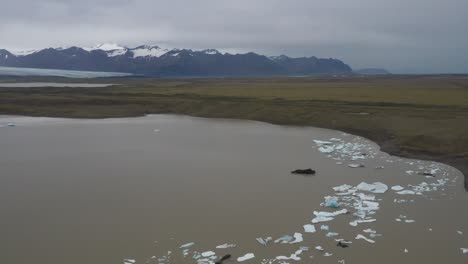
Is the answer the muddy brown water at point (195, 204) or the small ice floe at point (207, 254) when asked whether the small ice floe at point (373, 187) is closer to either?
the muddy brown water at point (195, 204)

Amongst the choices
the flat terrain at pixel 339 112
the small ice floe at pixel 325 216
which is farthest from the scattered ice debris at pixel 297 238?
the flat terrain at pixel 339 112

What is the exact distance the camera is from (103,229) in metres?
11.3

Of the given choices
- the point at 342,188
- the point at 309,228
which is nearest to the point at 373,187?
the point at 342,188

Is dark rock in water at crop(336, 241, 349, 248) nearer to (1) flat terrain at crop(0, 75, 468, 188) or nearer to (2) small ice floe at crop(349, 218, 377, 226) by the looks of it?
(2) small ice floe at crop(349, 218, 377, 226)

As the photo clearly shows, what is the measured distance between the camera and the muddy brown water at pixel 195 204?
33.2 feet

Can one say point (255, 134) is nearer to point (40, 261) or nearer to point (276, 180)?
point (276, 180)

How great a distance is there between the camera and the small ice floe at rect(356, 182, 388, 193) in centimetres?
1498

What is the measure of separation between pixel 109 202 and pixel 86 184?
2.76 meters

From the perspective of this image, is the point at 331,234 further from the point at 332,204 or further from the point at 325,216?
the point at 332,204

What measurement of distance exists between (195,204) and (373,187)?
6550 millimetres

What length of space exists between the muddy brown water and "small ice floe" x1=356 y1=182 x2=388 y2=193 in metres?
0.33

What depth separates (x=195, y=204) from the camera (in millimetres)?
13500

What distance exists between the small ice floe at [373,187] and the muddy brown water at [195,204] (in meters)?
0.33

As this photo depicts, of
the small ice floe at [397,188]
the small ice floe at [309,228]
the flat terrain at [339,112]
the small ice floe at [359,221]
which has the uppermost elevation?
the flat terrain at [339,112]
